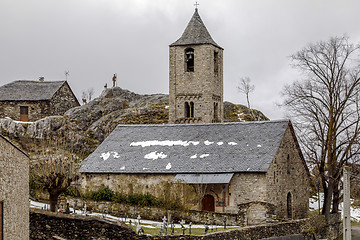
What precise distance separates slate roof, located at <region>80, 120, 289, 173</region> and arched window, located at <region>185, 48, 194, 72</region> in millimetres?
13352

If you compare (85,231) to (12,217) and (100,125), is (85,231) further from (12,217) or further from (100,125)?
(100,125)

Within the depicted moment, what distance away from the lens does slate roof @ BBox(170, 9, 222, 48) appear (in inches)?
2500

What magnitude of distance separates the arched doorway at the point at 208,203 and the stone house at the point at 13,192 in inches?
834

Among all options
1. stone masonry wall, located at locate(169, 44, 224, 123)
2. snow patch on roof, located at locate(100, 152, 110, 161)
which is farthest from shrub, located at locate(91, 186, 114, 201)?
stone masonry wall, located at locate(169, 44, 224, 123)

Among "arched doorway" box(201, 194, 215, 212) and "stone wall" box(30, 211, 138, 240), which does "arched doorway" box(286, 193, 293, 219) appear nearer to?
"arched doorway" box(201, 194, 215, 212)

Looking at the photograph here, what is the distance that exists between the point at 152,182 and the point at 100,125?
80.3ft

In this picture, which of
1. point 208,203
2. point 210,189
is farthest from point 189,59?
point 208,203

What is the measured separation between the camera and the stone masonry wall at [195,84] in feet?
208

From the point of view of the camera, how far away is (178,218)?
136ft

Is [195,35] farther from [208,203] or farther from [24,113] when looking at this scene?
[208,203]

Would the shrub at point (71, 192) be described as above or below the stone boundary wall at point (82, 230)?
above

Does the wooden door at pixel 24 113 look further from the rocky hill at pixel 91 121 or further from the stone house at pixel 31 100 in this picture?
the rocky hill at pixel 91 121

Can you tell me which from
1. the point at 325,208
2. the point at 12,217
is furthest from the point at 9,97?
the point at 12,217

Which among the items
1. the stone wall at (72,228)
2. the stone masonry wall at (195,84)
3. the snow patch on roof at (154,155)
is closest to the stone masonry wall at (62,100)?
the stone masonry wall at (195,84)
